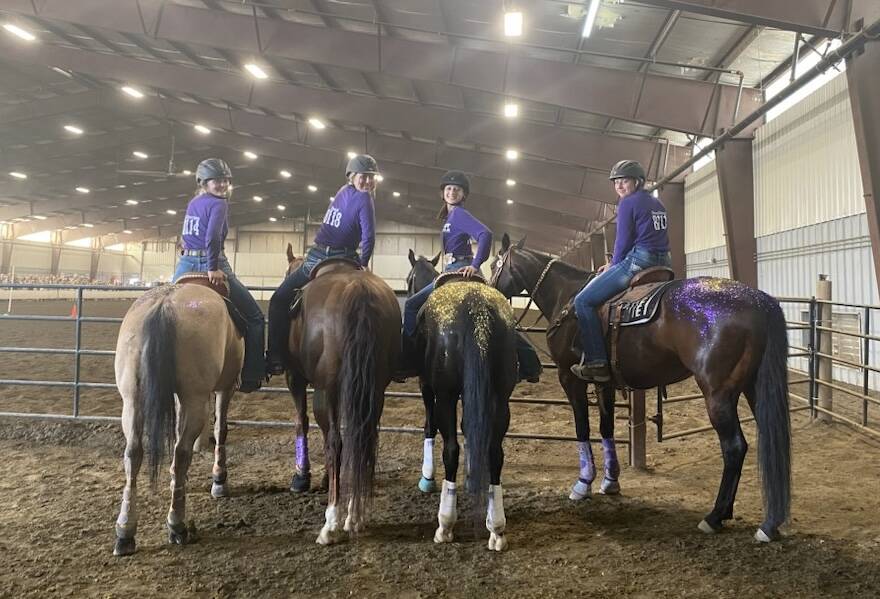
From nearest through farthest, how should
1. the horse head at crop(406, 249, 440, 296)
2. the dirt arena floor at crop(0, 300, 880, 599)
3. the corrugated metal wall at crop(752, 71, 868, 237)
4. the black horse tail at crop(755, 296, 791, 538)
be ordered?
the dirt arena floor at crop(0, 300, 880, 599)
the black horse tail at crop(755, 296, 791, 538)
the horse head at crop(406, 249, 440, 296)
the corrugated metal wall at crop(752, 71, 868, 237)

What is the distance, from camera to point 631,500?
166 inches

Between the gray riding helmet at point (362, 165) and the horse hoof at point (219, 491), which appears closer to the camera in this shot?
the gray riding helmet at point (362, 165)

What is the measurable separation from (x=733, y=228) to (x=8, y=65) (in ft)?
67.2

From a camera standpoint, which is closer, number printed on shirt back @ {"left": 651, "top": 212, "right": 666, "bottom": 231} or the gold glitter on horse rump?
the gold glitter on horse rump

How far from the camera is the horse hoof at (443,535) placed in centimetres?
326

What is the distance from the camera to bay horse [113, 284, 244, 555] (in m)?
3.10

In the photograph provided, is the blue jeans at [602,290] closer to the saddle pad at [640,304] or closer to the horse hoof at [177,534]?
the saddle pad at [640,304]

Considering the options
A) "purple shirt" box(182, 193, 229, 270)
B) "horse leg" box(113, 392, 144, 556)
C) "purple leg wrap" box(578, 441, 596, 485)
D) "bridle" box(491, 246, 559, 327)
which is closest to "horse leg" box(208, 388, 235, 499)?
"horse leg" box(113, 392, 144, 556)

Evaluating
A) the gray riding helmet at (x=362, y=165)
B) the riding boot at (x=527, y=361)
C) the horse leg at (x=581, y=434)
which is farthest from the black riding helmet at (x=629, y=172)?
the gray riding helmet at (x=362, y=165)

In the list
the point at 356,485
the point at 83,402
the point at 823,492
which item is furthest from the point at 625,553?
the point at 83,402

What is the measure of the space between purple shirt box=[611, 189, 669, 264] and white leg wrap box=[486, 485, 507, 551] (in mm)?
2172

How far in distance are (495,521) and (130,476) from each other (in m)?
2.26

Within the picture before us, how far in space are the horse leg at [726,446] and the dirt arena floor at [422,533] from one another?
0.11 metres

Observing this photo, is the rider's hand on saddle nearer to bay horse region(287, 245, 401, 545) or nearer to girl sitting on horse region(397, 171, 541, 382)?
bay horse region(287, 245, 401, 545)
